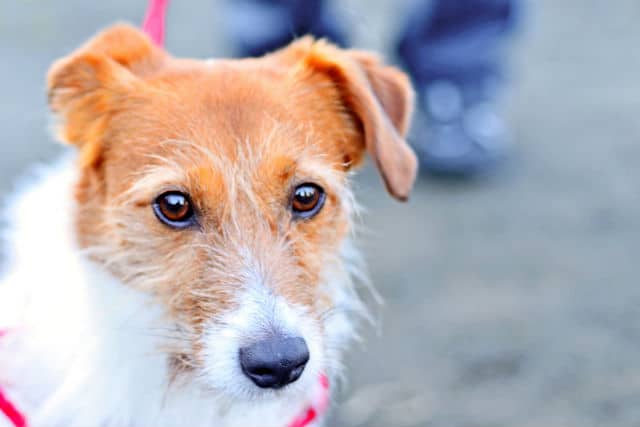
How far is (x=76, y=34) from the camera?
25.2 feet

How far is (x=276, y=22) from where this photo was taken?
17.6ft

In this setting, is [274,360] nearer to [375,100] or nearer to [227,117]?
[227,117]

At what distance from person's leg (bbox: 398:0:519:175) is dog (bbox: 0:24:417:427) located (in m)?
2.76

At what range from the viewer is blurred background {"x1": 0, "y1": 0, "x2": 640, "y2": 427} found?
4.05 m

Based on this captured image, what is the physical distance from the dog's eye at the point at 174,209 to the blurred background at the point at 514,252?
1082 mm

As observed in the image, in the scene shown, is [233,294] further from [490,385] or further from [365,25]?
[365,25]

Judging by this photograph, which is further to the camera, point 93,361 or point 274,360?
point 93,361

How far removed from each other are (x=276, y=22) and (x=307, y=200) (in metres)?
2.70

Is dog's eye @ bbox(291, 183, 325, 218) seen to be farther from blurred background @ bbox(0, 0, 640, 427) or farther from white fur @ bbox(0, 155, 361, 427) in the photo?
blurred background @ bbox(0, 0, 640, 427)

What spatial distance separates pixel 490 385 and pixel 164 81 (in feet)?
6.58

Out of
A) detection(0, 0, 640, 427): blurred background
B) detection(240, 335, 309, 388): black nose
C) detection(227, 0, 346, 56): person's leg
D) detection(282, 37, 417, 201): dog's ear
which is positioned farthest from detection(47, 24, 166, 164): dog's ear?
Result: detection(227, 0, 346, 56): person's leg

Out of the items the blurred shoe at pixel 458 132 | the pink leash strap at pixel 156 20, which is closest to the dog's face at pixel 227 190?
the pink leash strap at pixel 156 20

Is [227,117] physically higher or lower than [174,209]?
higher

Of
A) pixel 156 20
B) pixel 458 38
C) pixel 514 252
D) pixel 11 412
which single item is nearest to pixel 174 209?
pixel 11 412
